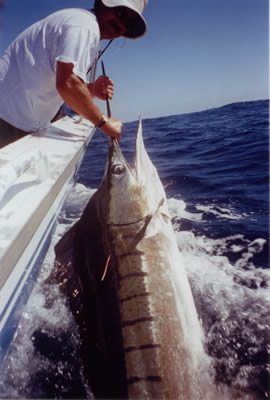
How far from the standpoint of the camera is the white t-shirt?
1.70 meters

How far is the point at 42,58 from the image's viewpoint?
188 cm

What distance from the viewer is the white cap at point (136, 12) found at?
188 centimetres

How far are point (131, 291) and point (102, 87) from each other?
184cm

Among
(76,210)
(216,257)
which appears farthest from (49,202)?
(76,210)

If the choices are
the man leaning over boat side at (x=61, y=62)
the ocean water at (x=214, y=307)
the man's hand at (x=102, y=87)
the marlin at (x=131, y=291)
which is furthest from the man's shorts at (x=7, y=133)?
the marlin at (x=131, y=291)

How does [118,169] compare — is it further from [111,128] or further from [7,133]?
[7,133]

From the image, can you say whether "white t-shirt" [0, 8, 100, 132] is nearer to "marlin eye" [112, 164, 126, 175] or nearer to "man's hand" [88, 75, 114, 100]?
"man's hand" [88, 75, 114, 100]

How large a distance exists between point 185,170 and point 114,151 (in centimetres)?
355

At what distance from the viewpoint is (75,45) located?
1.68 meters

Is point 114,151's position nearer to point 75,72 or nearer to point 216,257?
point 75,72

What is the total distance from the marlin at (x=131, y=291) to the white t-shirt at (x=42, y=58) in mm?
729

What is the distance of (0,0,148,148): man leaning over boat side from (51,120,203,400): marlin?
0.52 m

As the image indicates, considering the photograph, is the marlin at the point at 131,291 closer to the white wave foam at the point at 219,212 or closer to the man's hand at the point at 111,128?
the man's hand at the point at 111,128

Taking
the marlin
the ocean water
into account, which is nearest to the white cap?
the marlin
